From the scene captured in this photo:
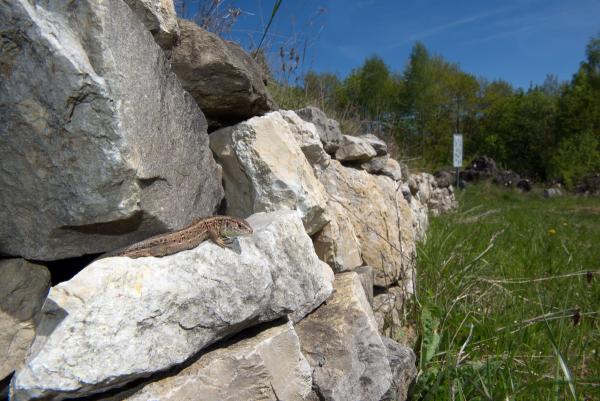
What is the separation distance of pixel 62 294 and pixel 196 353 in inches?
24.8

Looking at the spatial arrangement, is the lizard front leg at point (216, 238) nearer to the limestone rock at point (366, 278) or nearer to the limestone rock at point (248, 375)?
the limestone rock at point (248, 375)

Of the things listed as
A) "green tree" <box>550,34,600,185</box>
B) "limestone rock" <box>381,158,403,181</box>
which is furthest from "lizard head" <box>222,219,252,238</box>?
"green tree" <box>550,34,600,185</box>

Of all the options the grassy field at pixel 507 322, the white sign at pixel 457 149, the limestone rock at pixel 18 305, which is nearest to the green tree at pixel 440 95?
the white sign at pixel 457 149

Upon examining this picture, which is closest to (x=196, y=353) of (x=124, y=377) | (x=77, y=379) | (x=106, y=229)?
(x=124, y=377)

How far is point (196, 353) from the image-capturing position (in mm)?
1860

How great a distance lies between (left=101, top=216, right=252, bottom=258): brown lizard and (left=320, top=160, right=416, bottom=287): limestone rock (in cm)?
158

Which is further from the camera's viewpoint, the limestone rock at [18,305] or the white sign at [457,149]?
the white sign at [457,149]

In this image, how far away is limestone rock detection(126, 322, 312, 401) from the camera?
5.63 ft

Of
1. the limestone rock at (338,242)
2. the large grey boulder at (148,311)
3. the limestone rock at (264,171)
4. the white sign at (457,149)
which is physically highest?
the white sign at (457,149)

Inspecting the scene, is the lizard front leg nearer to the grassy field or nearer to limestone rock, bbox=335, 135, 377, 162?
the grassy field

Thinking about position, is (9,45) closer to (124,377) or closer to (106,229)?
(106,229)

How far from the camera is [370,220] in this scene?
3887 mm

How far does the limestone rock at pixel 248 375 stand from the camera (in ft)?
5.63

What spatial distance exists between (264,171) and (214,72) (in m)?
0.68
